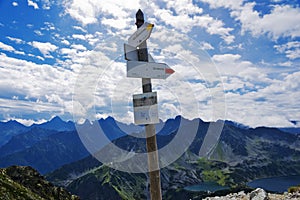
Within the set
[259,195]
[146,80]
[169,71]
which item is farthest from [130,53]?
[259,195]

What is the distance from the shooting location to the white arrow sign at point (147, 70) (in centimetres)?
695

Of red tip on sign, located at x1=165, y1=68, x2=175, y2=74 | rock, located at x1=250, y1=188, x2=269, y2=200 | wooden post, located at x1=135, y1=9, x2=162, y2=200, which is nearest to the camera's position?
wooden post, located at x1=135, y1=9, x2=162, y2=200

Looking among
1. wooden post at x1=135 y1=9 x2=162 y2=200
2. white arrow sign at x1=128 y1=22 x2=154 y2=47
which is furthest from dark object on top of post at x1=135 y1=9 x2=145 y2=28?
wooden post at x1=135 y1=9 x2=162 y2=200

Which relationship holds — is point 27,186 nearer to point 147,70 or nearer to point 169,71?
point 169,71

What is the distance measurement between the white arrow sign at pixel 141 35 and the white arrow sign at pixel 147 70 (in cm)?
55

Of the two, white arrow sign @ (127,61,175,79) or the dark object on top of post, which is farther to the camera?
the dark object on top of post

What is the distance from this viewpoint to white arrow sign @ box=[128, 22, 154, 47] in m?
6.98

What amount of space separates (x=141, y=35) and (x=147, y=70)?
34.8 inches

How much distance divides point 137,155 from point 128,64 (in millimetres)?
3036

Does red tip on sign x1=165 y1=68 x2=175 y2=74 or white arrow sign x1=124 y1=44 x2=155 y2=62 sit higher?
white arrow sign x1=124 y1=44 x2=155 y2=62

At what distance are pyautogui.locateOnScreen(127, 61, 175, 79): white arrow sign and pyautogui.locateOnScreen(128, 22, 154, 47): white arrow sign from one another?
547 millimetres

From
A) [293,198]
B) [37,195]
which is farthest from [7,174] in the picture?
[293,198]

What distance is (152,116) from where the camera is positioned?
6.75 meters

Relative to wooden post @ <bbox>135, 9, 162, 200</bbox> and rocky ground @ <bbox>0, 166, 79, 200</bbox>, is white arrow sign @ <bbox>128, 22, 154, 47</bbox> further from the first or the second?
rocky ground @ <bbox>0, 166, 79, 200</bbox>
